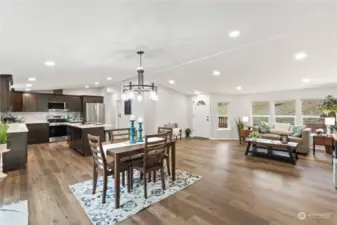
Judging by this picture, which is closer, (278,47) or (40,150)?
(278,47)

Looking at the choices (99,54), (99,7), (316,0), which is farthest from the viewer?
(99,54)

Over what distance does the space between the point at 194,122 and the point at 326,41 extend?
624 cm

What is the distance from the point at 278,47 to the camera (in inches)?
142

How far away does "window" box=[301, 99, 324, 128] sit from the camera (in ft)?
20.8

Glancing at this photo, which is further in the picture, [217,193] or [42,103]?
[42,103]

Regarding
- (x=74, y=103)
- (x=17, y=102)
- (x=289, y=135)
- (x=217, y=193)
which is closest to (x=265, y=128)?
(x=289, y=135)

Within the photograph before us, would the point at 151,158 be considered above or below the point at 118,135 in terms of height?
below

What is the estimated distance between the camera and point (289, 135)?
595cm

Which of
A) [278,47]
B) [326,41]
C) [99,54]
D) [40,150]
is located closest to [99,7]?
[99,54]

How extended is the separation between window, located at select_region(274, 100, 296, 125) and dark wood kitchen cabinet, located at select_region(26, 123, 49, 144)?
30.2ft

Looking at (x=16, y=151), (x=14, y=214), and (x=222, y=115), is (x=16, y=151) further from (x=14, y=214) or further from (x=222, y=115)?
(x=222, y=115)

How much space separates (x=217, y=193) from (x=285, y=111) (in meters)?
5.80

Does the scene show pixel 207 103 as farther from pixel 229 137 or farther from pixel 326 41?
pixel 326 41

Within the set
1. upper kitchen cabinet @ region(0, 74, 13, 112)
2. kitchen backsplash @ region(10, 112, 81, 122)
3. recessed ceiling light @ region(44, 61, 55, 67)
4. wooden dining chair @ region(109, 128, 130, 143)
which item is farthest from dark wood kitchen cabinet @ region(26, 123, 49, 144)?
wooden dining chair @ region(109, 128, 130, 143)
